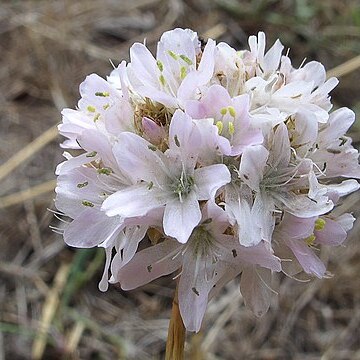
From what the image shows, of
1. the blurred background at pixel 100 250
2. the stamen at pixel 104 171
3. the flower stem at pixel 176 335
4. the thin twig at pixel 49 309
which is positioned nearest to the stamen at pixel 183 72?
the stamen at pixel 104 171

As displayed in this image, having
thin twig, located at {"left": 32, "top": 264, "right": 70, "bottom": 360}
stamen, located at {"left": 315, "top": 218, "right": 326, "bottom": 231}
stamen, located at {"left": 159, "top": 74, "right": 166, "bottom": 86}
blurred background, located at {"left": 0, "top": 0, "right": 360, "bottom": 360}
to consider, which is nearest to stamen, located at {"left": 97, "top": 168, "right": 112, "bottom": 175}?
stamen, located at {"left": 159, "top": 74, "right": 166, "bottom": 86}

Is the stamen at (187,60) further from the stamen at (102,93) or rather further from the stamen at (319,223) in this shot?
the stamen at (319,223)

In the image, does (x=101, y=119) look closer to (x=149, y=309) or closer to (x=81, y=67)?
(x=149, y=309)

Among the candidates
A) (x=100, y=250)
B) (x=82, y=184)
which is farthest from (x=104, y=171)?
(x=100, y=250)

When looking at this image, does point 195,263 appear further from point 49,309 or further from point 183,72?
point 49,309

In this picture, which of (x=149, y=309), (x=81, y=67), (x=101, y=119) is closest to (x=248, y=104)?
(x=101, y=119)

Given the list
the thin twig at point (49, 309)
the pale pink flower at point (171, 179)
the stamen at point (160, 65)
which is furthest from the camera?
the thin twig at point (49, 309)

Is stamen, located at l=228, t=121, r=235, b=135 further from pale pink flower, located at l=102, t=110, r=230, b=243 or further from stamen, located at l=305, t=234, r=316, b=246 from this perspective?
stamen, located at l=305, t=234, r=316, b=246
